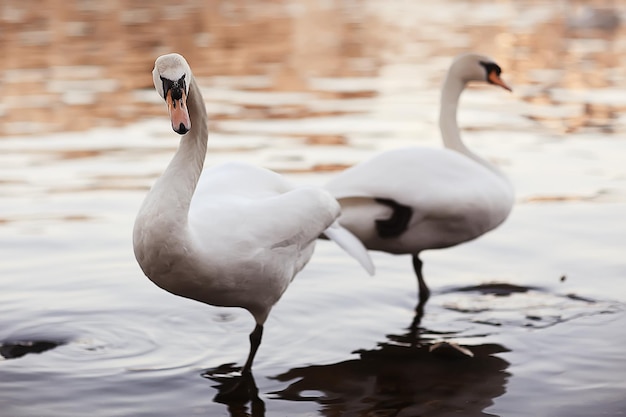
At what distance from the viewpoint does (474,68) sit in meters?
7.88

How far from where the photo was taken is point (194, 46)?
65.4ft

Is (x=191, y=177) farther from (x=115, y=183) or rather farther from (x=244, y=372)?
(x=115, y=183)

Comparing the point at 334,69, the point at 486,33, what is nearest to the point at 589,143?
the point at 334,69

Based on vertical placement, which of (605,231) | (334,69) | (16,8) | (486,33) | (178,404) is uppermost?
(16,8)

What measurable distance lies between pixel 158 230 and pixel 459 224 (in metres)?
2.46

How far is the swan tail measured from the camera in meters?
5.68

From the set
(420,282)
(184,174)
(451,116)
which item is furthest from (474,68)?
(184,174)

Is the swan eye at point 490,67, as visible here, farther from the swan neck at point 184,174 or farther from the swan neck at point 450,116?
the swan neck at point 184,174

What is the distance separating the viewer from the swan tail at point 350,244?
18.6 ft

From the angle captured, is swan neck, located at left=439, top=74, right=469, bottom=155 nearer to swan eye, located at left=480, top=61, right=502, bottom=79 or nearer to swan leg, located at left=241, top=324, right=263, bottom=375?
swan eye, located at left=480, top=61, right=502, bottom=79

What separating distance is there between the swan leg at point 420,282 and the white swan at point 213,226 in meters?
1.32

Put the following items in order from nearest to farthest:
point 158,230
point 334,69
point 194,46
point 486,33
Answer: point 158,230, point 334,69, point 194,46, point 486,33

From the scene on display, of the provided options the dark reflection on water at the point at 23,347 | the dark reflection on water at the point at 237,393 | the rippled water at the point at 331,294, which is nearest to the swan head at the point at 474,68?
the rippled water at the point at 331,294

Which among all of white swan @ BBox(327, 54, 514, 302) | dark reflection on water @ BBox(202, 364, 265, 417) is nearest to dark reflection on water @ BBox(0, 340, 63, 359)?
dark reflection on water @ BBox(202, 364, 265, 417)
